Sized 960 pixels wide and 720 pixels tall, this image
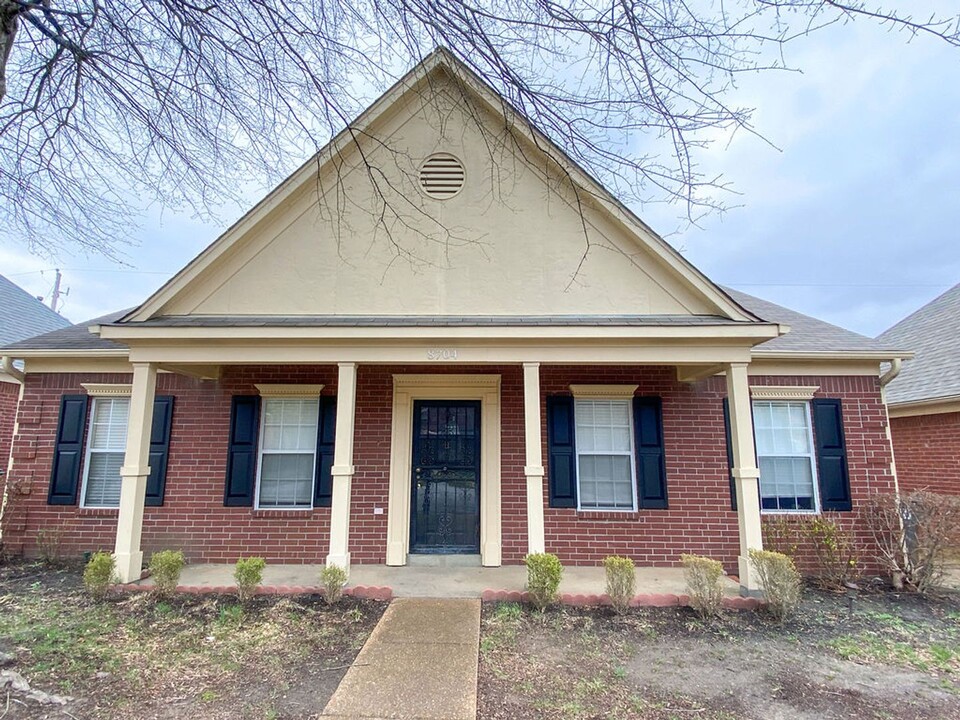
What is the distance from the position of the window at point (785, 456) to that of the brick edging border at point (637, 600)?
194 cm

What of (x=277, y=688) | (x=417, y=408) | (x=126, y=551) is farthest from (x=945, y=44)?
(x=126, y=551)

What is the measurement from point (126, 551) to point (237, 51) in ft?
17.2

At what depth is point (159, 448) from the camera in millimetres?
6805

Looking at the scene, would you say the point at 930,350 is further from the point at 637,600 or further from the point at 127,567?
the point at 127,567

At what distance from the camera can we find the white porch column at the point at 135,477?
552cm

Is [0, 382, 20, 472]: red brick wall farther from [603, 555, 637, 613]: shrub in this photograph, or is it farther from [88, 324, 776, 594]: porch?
[603, 555, 637, 613]: shrub

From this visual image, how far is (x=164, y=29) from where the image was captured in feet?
13.1

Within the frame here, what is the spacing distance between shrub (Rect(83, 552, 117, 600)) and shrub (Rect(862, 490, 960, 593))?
29.9 ft

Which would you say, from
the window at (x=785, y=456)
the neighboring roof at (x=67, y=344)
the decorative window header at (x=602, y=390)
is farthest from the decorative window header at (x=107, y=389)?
the window at (x=785, y=456)

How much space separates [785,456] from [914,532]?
1573 mm

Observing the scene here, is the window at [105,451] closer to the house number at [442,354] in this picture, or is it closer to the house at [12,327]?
the house at [12,327]

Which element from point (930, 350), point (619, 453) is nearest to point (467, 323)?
point (619, 453)

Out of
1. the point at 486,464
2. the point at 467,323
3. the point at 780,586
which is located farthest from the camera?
the point at 486,464

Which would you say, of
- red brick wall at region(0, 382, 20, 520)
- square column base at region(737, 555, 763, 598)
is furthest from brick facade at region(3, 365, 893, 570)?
red brick wall at region(0, 382, 20, 520)
